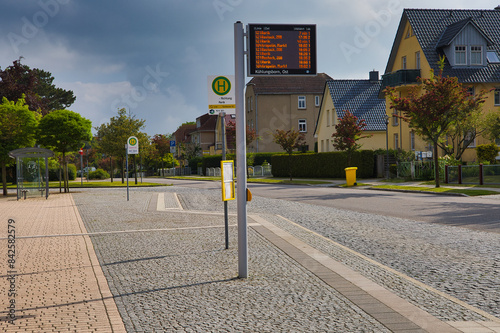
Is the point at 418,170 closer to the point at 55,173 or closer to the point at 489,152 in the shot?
the point at 489,152

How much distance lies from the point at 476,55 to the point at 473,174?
1488 centimetres

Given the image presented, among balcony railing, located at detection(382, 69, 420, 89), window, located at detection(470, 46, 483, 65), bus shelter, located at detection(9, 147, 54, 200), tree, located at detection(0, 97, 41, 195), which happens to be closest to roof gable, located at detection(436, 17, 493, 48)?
window, located at detection(470, 46, 483, 65)

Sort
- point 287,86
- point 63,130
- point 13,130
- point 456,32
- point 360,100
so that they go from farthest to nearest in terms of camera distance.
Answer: point 287,86
point 360,100
point 456,32
point 63,130
point 13,130

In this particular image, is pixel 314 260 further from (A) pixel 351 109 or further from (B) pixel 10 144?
(A) pixel 351 109

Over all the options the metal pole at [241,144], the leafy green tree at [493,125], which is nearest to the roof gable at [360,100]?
the leafy green tree at [493,125]

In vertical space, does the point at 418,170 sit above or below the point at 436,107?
below

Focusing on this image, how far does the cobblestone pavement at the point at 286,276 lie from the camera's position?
4.56 m

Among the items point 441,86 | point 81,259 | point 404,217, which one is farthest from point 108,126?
point 81,259

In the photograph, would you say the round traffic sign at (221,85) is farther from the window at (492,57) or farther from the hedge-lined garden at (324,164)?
the window at (492,57)

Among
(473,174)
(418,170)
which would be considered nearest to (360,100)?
(418,170)

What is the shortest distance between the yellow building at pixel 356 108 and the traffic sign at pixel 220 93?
39.9m

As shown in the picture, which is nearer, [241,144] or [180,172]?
[241,144]

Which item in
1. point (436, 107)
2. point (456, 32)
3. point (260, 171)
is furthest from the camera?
point (260, 171)

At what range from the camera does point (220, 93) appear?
26.8 feet
